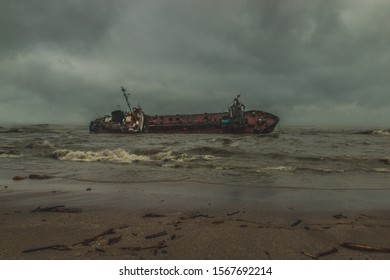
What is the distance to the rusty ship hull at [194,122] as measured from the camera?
49094 mm

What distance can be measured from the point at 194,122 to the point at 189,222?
4594 centimetres

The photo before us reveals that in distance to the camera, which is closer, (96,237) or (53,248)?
(53,248)

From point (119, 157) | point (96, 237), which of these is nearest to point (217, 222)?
point (96, 237)

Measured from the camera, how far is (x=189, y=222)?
5.32 metres

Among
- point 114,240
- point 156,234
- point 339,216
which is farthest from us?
point 339,216

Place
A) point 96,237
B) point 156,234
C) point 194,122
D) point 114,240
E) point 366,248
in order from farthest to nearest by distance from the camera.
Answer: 1. point 194,122
2. point 156,234
3. point 96,237
4. point 114,240
5. point 366,248

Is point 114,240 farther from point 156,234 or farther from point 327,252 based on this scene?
point 327,252

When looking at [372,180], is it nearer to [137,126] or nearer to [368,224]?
[368,224]

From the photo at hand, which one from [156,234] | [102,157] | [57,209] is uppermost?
[156,234]

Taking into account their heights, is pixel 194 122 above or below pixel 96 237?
above

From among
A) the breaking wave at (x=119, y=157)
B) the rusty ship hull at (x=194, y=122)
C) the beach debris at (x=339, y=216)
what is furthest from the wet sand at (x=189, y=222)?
the rusty ship hull at (x=194, y=122)

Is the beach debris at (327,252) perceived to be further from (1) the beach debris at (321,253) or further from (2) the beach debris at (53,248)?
(2) the beach debris at (53,248)
